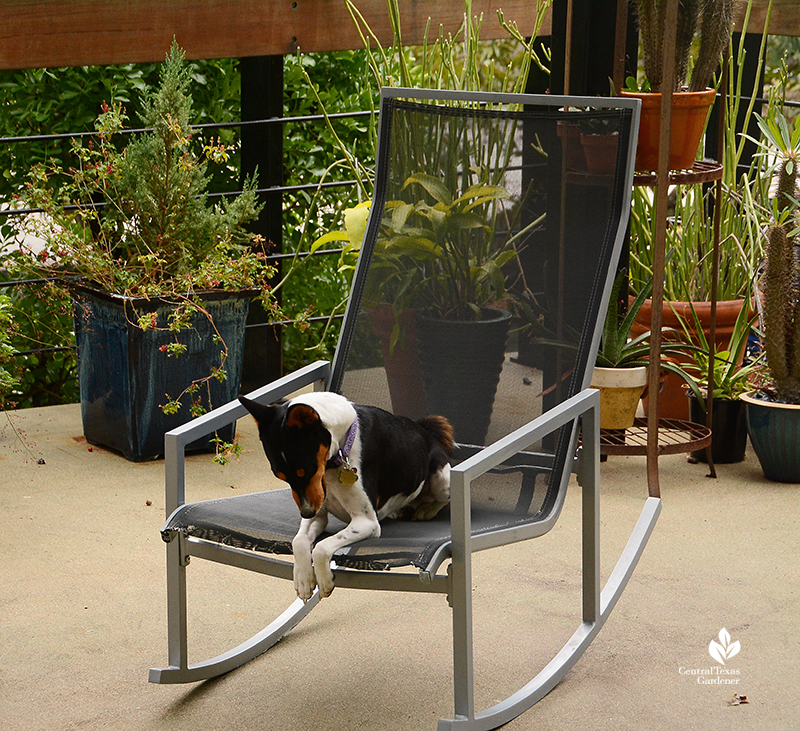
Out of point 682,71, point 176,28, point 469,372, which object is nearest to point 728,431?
point 682,71

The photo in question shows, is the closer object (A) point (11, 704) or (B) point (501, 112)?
(A) point (11, 704)

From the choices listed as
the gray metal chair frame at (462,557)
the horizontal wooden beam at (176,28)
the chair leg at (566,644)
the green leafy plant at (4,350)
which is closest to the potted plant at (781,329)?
the chair leg at (566,644)

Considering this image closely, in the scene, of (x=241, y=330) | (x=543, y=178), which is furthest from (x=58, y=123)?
(x=543, y=178)

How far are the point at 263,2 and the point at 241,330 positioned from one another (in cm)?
111

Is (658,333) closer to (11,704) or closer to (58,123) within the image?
(11,704)

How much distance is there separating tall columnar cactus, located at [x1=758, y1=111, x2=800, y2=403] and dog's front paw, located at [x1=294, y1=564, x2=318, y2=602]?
1818 millimetres

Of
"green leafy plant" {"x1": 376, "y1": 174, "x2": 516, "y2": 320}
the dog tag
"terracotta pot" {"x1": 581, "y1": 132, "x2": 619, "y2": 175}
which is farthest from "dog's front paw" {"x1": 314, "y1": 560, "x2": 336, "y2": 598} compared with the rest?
"terracotta pot" {"x1": 581, "y1": 132, "x2": 619, "y2": 175}

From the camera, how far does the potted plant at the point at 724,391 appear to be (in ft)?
11.0

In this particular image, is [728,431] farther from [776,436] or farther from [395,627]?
[395,627]

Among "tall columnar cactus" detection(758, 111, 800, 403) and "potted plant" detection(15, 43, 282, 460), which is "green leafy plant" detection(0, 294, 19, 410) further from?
"tall columnar cactus" detection(758, 111, 800, 403)

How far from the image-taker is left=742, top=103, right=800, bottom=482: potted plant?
122 inches

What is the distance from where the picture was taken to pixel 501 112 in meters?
2.37

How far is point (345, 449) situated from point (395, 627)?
2.05 feet

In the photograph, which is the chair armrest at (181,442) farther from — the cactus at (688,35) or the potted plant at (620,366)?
the cactus at (688,35)
